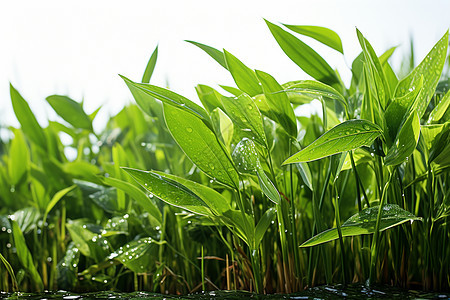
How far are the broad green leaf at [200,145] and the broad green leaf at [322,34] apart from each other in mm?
204

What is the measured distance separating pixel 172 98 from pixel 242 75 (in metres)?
0.13

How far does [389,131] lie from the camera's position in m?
0.44

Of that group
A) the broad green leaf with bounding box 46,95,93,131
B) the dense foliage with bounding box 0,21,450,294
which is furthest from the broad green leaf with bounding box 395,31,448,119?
the broad green leaf with bounding box 46,95,93,131

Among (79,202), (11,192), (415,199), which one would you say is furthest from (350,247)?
(11,192)

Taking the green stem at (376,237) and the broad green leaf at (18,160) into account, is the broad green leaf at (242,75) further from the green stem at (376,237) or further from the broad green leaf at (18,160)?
the broad green leaf at (18,160)

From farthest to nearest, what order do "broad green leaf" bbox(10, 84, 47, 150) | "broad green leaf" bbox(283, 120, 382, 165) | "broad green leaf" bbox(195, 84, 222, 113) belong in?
1. "broad green leaf" bbox(10, 84, 47, 150)
2. "broad green leaf" bbox(195, 84, 222, 113)
3. "broad green leaf" bbox(283, 120, 382, 165)

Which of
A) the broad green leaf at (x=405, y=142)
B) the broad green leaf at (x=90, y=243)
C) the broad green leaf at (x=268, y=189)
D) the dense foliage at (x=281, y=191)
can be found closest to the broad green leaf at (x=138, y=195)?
the dense foliage at (x=281, y=191)

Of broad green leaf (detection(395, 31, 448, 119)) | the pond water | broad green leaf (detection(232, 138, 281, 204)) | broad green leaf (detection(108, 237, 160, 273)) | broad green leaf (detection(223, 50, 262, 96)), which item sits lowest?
the pond water

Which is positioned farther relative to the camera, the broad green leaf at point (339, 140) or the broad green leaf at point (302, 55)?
the broad green leaf at point (302, 55)

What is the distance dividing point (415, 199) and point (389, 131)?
167mm

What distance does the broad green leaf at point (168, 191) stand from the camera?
1.47ft

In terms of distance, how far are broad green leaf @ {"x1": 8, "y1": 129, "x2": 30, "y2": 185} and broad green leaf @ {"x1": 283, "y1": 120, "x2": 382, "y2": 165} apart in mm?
702

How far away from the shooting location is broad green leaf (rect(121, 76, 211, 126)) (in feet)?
1.41

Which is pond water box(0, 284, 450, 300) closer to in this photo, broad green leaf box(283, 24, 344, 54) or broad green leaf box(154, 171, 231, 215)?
broad green leaf box(154, 171, 231, 215)
